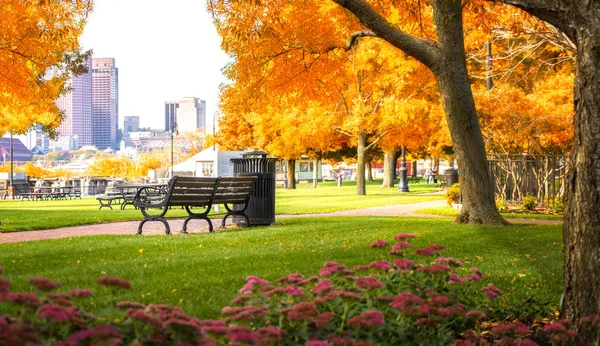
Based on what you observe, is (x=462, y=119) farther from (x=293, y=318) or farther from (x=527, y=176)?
(x=293, y=318)

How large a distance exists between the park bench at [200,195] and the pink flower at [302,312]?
899 cm

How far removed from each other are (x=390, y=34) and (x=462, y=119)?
7.22 feet

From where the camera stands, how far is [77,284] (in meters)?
6.65

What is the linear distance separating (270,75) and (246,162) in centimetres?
488

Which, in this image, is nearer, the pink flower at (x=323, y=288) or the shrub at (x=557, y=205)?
the pink flower at (x=323, y=288)

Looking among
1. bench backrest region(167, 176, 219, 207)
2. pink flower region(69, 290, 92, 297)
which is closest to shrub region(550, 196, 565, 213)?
bench backrest region(167, 176, 219, 207)

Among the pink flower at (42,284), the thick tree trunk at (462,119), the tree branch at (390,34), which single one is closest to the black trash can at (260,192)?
the tree branch at (390,34)

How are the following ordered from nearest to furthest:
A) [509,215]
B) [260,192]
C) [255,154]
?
[260,192]
[255,154]
[509,215]

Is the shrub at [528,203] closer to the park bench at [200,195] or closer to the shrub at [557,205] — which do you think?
the shrub at [557,205]

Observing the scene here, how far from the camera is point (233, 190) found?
13.9m

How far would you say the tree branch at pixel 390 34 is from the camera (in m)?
13.0

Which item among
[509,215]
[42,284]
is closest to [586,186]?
[42,284]

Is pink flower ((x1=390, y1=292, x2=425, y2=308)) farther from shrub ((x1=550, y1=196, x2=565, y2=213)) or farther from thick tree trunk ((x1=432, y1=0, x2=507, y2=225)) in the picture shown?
shrub ((x1=550, y1=196, x2=565, y2=213))

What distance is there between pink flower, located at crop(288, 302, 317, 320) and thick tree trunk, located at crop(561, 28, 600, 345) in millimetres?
2172
